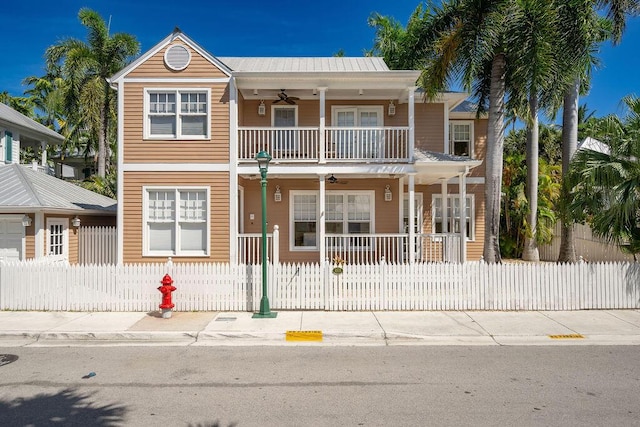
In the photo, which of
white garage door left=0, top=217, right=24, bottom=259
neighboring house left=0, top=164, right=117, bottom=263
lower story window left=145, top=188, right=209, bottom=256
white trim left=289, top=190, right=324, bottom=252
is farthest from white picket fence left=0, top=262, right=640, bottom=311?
white trim left=289, top=190, right=324, bottom=252

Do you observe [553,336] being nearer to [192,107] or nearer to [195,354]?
[195,354]

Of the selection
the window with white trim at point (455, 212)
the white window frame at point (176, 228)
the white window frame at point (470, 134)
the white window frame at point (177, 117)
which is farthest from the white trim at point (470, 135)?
the white window frame at point (176, 228)

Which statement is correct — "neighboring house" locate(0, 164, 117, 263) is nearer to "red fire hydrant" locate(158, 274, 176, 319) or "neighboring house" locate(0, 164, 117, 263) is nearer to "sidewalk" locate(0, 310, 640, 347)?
"sidewalk" locate(0, 310, 640, 347)

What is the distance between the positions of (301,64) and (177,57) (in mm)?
4552

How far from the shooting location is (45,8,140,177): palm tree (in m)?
22.7

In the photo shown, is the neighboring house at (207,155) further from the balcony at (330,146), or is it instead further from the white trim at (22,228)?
the white trim at (22,228)

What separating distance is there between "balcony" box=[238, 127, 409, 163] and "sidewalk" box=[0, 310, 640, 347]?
5323 mm

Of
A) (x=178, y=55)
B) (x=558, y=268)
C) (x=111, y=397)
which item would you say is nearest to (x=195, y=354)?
(x=111, y=397)

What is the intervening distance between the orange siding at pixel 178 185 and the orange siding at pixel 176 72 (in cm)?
301

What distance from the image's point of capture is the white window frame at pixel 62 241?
12.6 meters

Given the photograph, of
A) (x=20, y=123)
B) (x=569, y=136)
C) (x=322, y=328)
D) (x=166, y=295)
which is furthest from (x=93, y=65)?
(x=569, y=136)

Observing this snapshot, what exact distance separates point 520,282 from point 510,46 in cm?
682


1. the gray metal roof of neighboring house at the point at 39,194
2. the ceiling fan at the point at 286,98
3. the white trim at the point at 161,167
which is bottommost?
the gray metal roof of neighboring house at the point at 39,194

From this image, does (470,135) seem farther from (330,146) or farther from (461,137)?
(330,146)
